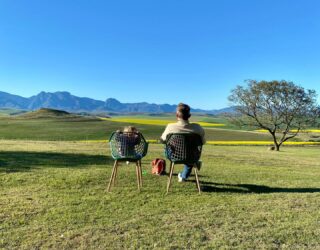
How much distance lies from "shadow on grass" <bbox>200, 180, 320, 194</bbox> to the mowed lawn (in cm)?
2

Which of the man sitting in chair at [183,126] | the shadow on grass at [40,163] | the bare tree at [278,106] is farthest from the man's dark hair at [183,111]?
the bare tree at [278,106]

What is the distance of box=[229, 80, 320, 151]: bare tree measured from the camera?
3775cm

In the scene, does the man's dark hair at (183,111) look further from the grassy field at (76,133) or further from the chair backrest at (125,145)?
the grassy field at (76,133)

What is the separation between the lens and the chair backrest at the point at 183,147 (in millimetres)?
7672

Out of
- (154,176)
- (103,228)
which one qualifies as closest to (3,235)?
(103,228)

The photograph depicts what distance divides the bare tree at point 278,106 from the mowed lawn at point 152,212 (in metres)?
29.8

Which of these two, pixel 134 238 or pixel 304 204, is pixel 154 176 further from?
pixel 134 238

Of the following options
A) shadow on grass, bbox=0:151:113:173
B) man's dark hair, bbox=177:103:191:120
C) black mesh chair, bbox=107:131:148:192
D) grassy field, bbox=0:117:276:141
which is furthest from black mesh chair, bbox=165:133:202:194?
grassy field, bbox=0:117:276:141

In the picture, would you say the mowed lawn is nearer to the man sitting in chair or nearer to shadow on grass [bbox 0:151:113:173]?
shadow on grass [bbox 0:151:113:173]

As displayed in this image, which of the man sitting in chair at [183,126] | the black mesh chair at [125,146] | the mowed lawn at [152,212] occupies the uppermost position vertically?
the man sitting in chair at [183,126]

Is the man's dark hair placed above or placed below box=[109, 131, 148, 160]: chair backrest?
above

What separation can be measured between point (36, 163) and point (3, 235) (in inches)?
253

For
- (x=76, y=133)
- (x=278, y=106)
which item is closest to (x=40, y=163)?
(x=278, y=106)

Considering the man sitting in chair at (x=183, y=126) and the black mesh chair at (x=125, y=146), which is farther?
the man sitting in chair at (x=183, y=126)
